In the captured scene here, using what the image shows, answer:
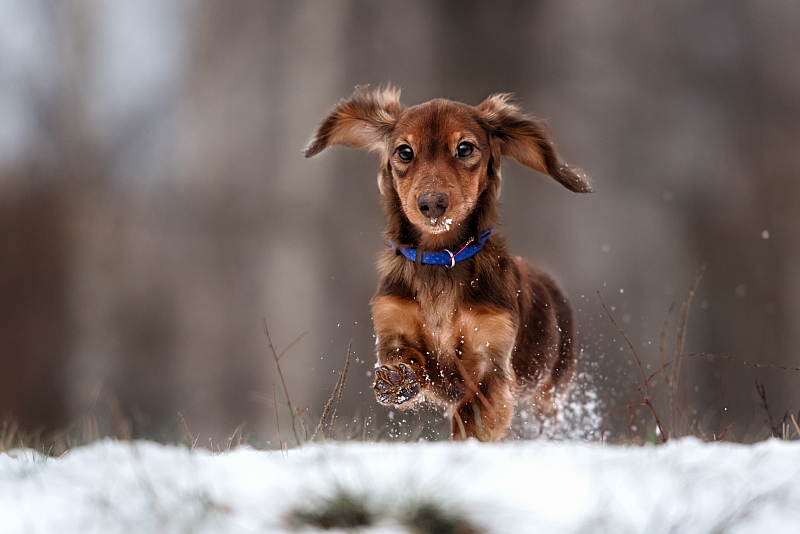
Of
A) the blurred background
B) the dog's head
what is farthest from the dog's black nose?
the blurred background

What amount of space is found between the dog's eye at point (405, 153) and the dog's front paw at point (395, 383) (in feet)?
2.90

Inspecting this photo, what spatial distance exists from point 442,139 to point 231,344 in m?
7.12

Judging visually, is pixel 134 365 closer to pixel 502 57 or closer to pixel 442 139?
pixel 502 57

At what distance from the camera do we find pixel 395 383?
2.51 meters

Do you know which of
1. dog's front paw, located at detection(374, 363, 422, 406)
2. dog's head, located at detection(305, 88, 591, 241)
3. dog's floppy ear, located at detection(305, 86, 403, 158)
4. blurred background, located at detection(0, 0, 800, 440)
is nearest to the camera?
dog's front paw, located at detection(374, 363, 422, 406)

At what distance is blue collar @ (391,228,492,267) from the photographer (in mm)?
2895

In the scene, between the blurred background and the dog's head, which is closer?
the dog's head

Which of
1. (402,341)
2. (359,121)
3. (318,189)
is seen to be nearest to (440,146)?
(359,121)

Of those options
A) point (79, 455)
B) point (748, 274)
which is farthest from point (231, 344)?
point (79, 455)

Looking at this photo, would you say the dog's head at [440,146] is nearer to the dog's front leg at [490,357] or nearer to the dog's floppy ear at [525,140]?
the dog's floppy ear at [525,140]

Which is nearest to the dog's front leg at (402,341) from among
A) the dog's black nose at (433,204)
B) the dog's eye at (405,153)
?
the dog's black nose at (433,204)

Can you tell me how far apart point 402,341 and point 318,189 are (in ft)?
21.6

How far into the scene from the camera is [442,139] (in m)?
2.85

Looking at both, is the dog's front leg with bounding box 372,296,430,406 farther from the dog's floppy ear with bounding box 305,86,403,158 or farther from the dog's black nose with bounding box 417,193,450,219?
the dog's floppy ear with bounding box 305,86,403,158
